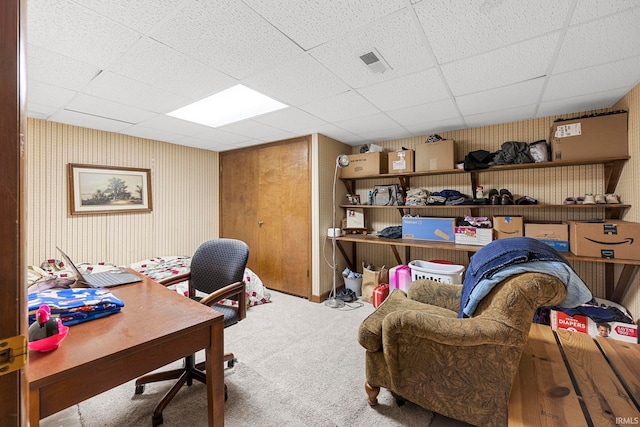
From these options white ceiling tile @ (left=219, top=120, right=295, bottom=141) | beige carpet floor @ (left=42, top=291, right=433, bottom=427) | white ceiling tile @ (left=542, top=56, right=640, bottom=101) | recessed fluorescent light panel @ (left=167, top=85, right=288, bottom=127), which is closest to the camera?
beige carpet floor @ (left=42, top=291, right=433, bottom=427)

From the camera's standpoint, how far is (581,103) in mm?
2559

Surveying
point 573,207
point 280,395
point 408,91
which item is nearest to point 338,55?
point 408,91

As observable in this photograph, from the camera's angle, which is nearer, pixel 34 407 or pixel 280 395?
pixel 34 407

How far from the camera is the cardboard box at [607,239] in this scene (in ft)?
7.33

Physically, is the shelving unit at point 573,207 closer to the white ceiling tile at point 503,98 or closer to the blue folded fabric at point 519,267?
the white ceiling tile at point 503,98

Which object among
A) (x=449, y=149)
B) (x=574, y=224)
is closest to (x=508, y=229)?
(x=574, y=224)

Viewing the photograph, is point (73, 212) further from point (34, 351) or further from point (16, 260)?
point (16, 260)

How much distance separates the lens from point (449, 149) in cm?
317

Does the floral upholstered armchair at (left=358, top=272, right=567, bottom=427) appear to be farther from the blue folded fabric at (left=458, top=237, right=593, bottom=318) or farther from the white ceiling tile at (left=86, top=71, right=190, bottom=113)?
the white ceiling tile at (left=86, top=71, right=190, bottom=113)

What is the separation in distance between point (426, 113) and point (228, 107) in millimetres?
2086

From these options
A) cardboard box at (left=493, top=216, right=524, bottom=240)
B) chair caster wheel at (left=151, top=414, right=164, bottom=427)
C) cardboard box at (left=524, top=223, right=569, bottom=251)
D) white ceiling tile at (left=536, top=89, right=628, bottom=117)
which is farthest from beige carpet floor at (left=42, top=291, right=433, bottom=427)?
white ceiling tile at (left=536, top=89, right=628, bottom=117)

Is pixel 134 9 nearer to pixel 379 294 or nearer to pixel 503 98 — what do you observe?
pixel 503 98

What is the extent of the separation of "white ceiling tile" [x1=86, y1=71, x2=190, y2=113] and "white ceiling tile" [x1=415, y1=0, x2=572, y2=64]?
213 centimetres

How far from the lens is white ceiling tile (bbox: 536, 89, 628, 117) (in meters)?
2.38
